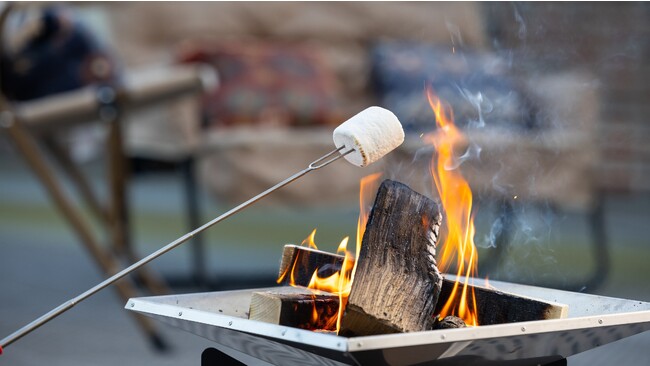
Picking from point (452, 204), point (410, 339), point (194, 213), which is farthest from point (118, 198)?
point (410, 339)

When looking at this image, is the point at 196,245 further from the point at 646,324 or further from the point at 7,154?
the point at 7,154

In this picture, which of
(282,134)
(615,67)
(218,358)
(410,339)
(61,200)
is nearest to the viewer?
(410,339)

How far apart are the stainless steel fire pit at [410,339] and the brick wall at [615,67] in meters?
2.36

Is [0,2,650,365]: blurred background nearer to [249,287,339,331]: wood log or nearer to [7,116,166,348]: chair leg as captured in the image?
[7,116,166,348]: chair leg

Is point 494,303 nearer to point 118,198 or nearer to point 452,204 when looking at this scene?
point 452,204

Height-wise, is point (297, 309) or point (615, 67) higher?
point (615, 67)

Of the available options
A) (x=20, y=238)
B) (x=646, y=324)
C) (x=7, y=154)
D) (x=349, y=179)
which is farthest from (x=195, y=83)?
(x=7, y=154)

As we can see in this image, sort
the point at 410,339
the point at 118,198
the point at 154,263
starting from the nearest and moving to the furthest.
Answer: the point at 410,339, the point at 118,198, the point at 154,263

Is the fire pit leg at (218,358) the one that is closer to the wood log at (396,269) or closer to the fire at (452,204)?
the wood log at (396,269)

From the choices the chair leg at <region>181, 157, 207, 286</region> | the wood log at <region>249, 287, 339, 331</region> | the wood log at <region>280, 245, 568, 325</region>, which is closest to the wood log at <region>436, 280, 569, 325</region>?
the wood log at <region>280, 245, 568, 325</region>

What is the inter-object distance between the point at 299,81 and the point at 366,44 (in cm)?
76

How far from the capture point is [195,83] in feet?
8.06

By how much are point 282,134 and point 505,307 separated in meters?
2.00

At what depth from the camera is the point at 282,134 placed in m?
3.11
